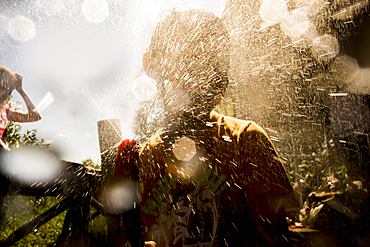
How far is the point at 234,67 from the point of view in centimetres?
459

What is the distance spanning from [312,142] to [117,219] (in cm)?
511

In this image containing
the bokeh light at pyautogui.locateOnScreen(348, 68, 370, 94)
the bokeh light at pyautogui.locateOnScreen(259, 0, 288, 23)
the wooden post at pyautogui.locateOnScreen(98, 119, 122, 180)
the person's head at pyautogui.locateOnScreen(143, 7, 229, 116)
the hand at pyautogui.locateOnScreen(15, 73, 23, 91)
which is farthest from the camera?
the bokeh light at pyautogui.locateOnScreen(259, 0, 288, 23)

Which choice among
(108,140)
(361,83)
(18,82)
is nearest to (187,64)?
(108,140)

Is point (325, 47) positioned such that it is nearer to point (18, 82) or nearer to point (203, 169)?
point (203, 169)

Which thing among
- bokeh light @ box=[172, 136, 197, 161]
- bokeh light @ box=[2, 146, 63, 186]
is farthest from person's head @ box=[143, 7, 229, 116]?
bokeh light @ box=[2, 146, 63, 186]

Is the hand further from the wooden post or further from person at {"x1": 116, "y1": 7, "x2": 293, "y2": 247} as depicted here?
person at {"x1": 116, "y1": 7, "x2": 293, "y2": 247}

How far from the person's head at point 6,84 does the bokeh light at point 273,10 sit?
12.9 feet

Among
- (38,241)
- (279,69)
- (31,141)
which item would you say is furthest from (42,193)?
(279,69)

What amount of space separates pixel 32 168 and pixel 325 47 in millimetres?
4490

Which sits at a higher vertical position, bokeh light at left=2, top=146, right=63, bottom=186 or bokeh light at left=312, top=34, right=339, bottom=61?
bokeh light at left=312, top=34, right=339, bottom=61

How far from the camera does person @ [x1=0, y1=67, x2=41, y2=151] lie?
1.97m

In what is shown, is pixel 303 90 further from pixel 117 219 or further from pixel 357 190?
pixel 117 219

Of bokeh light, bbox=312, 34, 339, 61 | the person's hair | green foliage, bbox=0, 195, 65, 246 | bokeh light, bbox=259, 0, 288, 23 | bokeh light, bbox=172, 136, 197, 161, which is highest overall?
bokeh light, bbox=259, 0, 288, 23

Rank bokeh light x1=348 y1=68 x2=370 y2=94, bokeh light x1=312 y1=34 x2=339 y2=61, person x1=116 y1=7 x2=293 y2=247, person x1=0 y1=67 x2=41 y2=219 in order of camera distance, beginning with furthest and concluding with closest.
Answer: bokeh light x1=312 y1=34 x2=339 y2=61 → bokeh light x1=348 y1=68 x2=370 y2=94 → person x1=0 y1=67 x2=41 y2=219 → person x1=116 y1=7 x2=293 y2=247
